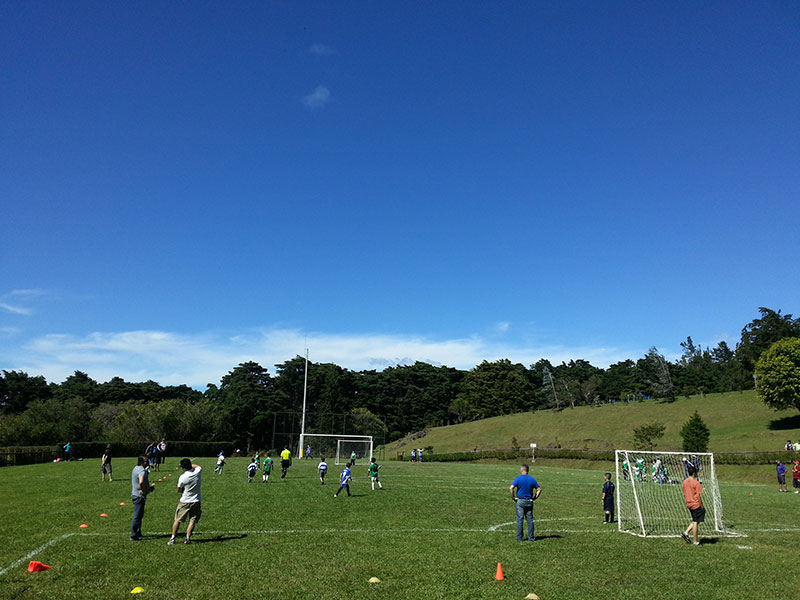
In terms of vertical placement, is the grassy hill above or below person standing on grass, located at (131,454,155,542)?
above

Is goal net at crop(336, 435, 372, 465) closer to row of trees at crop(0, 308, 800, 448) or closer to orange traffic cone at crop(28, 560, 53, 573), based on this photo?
row of trees at crop(0, 308, 800, 448)

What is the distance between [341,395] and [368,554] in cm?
9108

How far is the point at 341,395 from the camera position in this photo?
10181 cm

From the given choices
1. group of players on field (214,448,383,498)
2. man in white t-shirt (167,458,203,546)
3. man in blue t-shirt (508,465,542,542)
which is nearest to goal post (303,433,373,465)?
group of players on field (214,448,383,498)

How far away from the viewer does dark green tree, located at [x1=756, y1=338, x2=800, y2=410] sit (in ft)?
225

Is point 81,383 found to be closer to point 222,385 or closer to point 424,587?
point 222,385

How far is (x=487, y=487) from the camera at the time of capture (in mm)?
30656

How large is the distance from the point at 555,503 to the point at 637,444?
149 feet

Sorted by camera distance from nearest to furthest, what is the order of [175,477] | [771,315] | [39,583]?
[39,583], [175,477], [771,315]

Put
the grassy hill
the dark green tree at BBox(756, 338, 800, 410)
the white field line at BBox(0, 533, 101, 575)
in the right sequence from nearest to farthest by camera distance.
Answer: the white field line at BBox(0, 533, 101, 575)
the grassy hill
the dark green tree at BBox(756, 338, 800, 410)

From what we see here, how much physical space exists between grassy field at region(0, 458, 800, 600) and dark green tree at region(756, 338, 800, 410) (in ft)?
184

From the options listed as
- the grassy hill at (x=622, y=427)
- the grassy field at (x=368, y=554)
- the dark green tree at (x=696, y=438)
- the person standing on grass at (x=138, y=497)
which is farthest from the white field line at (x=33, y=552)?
the grassy hill at (x=622, y=427)

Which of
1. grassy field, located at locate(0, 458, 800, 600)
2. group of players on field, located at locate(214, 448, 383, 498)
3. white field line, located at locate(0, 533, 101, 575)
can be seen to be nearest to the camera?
grassy field, located at locate(0, 458, 800, 600)

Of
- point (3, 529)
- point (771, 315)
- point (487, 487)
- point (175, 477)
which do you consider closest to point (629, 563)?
point (3, 529)
